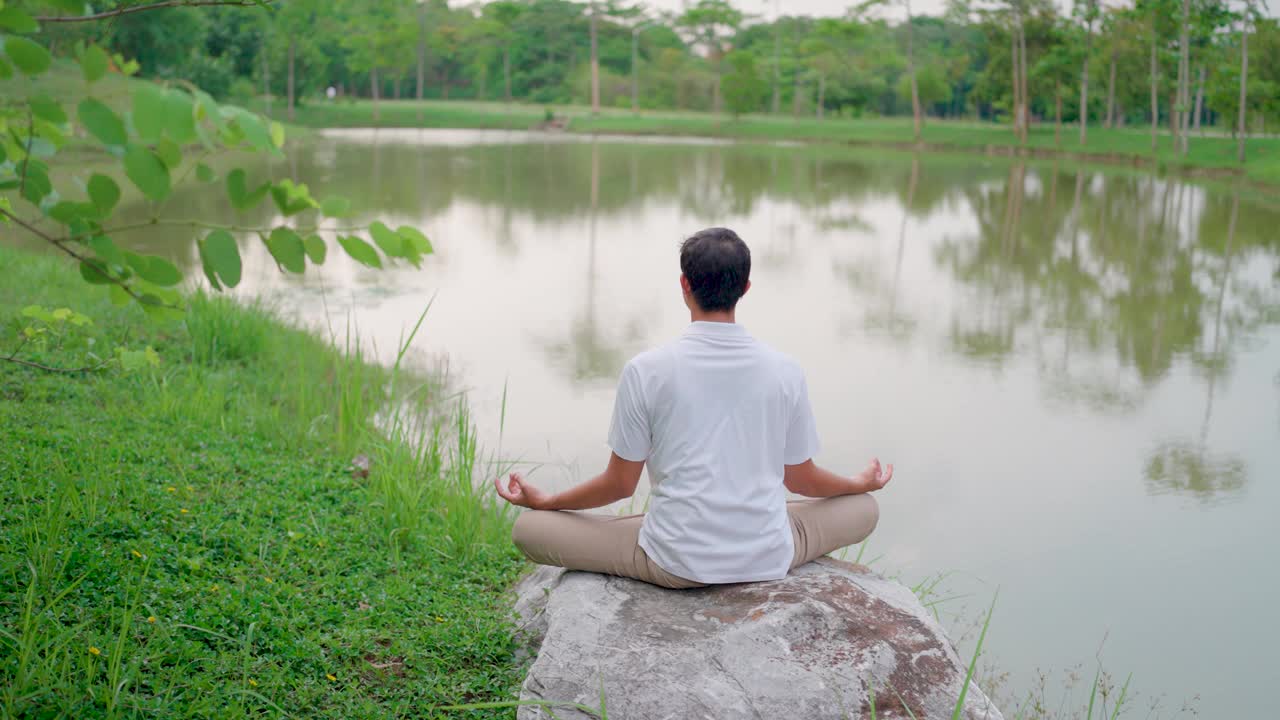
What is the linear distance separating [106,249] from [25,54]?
28cm

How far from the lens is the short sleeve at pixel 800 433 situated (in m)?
2.39

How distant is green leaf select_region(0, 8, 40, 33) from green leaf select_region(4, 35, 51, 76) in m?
0.02

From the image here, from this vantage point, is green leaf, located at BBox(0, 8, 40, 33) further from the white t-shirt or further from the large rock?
the large rock

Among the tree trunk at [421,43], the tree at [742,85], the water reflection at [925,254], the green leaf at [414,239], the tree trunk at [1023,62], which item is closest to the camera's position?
the green leaf at [414,239]

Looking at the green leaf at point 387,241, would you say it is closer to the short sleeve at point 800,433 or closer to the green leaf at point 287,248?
the green leaf at point 287,248

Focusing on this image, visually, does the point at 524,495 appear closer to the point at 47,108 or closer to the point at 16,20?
the point at 47,108

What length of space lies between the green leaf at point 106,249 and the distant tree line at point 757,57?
Answer: 18214 millimetres

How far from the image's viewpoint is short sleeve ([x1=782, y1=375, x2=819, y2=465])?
2393 millimetres

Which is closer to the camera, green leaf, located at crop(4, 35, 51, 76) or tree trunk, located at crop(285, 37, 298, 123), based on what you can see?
green leaf, located at crop(4, 35, 51, 76)

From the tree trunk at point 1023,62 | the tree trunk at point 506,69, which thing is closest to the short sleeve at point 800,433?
the tree trunk at point 1023,62

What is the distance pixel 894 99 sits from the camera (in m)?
50.1

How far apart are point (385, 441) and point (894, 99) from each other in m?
49.4

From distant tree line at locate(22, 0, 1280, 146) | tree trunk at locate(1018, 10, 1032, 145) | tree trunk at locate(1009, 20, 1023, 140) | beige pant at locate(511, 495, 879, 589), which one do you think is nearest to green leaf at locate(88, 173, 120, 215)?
beige pant at locate(511, 495, 879, 589)

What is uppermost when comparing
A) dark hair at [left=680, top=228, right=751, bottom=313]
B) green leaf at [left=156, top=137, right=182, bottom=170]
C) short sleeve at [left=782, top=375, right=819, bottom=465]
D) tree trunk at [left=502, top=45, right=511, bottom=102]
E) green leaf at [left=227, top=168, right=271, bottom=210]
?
tree trunk at [left=502, top=45, right=511, bottom=102]
